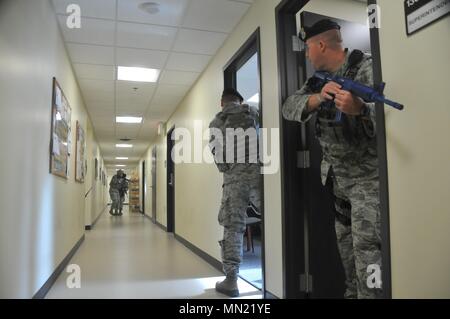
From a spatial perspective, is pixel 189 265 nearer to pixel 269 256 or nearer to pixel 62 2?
pixel 269 256

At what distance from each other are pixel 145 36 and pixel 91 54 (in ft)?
2.77

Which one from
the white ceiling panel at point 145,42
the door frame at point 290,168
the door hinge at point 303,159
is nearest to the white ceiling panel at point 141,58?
the white ceiling panel at point 145,42

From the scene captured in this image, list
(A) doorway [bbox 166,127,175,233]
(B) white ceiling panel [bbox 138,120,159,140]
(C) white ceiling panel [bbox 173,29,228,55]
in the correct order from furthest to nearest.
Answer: (B) white ceiling panel [bbox 138,120,159,140] → (A) doorway [bbox 166,127,175,233] → (C) white ceiling panel [bbox 173,29,228,55]

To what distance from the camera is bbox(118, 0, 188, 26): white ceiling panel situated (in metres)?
2.79

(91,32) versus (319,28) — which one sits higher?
(91,32)

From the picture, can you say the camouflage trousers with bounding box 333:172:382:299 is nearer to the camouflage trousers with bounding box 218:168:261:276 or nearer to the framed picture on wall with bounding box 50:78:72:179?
the camouflage trousers with bounding box 218:168:261:276

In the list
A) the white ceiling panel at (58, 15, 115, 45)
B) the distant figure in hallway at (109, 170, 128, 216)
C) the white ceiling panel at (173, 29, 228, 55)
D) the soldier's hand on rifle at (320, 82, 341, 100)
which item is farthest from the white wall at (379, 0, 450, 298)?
the distant figure in hallway at (109, 170, 128, 216)

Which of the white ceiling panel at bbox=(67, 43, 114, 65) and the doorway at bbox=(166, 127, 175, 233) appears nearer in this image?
the white ceiling panel at bbox=(67, 43, 114, 65)

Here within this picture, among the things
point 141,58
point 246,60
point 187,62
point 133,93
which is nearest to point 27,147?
point 246,60

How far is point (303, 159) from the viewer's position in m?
2.24

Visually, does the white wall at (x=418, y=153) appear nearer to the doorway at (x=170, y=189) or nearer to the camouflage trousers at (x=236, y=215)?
the camouflage trousers at (x=236, y=215)

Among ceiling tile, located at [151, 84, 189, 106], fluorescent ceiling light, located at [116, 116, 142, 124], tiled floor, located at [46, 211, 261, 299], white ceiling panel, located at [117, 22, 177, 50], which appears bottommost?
tiled floor, located at [46, 211, 261, 299]

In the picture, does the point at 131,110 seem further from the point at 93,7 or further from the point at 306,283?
the point at 306,283

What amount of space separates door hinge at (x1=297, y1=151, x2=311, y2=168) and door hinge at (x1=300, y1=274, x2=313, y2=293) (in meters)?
0.72
